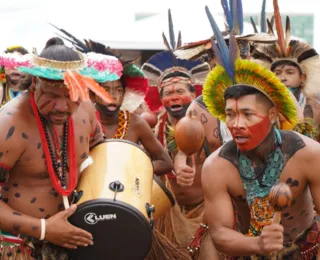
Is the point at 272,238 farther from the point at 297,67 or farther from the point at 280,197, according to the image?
the point at 297,67

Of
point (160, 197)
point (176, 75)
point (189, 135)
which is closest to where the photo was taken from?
point (189, 135)

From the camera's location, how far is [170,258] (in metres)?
5.56

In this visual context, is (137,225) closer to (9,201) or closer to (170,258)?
(9,201)

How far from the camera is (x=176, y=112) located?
262 inches

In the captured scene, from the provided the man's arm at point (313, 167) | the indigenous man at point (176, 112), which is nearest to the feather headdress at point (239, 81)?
the man's arm at point (313, 167)

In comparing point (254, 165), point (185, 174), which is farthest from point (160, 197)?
point (254, 165)

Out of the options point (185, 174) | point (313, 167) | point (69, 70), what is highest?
point (69, 70)

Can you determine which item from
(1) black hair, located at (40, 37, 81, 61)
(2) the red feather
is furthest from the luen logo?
(1) black hair, located at (40, 37, 81, 61)

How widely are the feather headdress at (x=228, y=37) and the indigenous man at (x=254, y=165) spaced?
1.27 metres

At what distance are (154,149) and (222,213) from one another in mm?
1712

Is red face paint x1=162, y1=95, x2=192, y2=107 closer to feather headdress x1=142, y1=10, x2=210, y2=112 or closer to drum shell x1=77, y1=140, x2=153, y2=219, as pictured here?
feather headdress x1=142, y1=10, x2=210, y2=112

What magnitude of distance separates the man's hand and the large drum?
76 centimetres

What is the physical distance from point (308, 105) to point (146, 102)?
5.25 ft

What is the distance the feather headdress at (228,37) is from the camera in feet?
18.4
